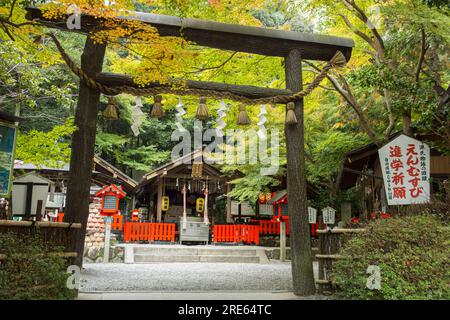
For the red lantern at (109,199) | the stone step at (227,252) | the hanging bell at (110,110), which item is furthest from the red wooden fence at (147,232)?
the hanging bell at (110,110)

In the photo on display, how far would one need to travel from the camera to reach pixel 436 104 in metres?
8.40

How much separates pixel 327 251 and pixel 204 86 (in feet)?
13.0

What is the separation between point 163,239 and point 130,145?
12.6 metres

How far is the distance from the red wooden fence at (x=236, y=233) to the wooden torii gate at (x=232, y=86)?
400 inches

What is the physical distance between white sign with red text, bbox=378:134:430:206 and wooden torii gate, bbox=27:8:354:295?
2528 mm

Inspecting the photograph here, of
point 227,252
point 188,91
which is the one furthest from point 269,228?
point 188,91

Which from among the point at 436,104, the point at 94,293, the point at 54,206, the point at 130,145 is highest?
the point at 130,145

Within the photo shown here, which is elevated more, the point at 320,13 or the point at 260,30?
the point at 320,13

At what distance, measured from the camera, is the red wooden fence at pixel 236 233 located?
16906mm

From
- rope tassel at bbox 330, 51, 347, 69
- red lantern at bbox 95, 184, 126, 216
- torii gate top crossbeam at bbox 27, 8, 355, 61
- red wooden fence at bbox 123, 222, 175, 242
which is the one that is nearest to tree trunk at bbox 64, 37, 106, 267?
torii gate top crossbeam at bbox 27, 8, 355, 61

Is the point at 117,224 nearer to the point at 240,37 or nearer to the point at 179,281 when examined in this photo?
the point at 179,281

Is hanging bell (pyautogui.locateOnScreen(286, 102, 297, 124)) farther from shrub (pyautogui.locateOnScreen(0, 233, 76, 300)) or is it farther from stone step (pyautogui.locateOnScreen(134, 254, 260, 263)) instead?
stone step (pyautogui.locateOnScreen(134, 254, 260, 263))
